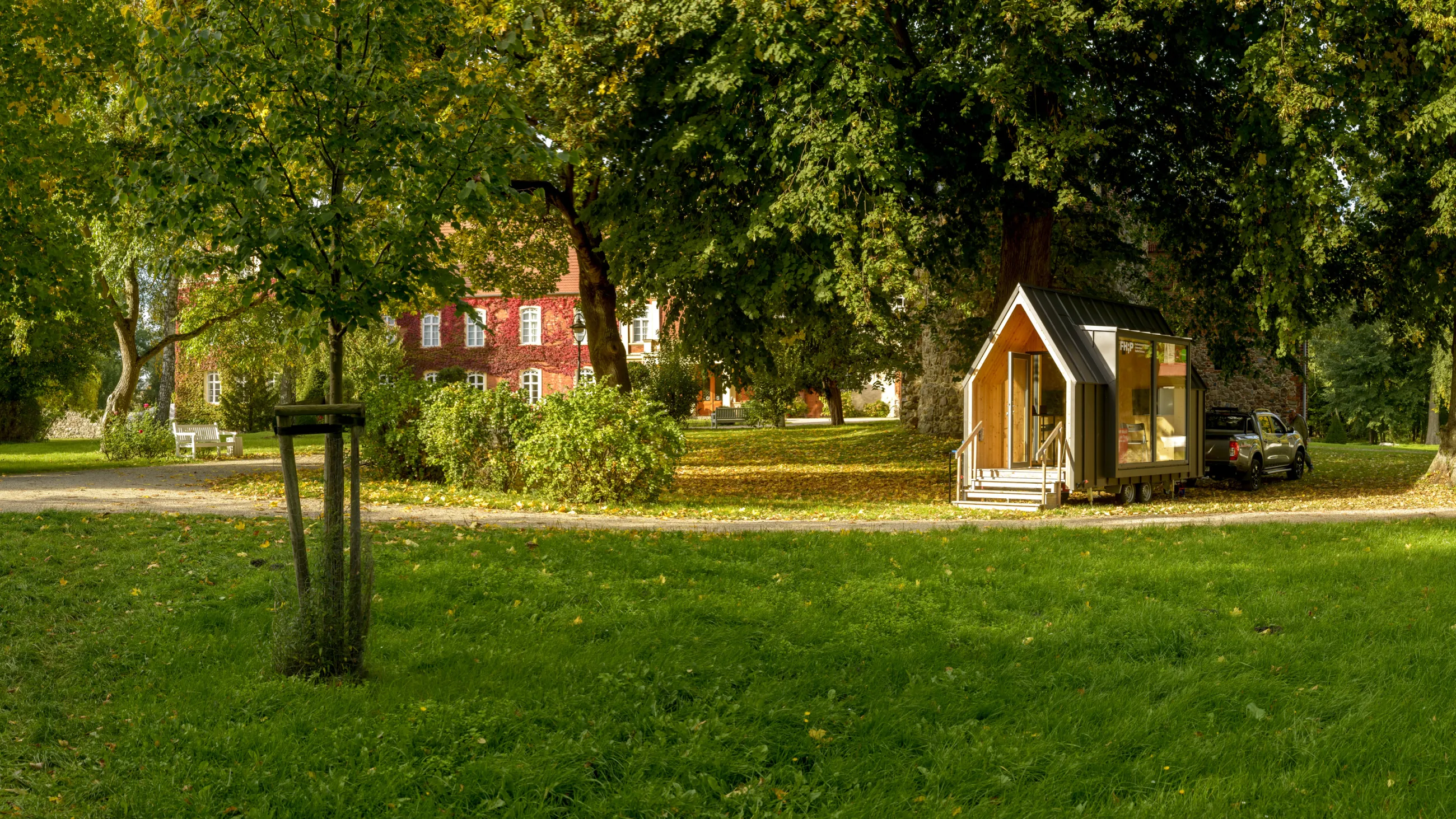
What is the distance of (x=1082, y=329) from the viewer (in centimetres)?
1722

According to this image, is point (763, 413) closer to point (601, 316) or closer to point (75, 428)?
point (601, 316)

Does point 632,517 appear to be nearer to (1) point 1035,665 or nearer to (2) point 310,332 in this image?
(1) point 1035,665

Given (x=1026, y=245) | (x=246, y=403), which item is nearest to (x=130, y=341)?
(x=246, y=403)

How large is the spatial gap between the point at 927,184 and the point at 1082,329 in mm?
3771

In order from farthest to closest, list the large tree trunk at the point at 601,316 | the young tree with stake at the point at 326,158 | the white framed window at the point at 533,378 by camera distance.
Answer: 1. the white framed window at the point at 533,378
2. the large tree trunk at the point at 601,316
3. the young tree with stake at the point at 326,158

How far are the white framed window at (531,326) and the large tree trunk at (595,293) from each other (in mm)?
28440

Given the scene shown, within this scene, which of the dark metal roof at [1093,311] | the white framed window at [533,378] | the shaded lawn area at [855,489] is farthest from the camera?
the white framed window at [533,378]

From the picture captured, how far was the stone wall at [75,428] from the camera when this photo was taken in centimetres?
4472

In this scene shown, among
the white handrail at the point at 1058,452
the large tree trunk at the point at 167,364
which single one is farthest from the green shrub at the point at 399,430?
the large tree trunk at the point at 167,364

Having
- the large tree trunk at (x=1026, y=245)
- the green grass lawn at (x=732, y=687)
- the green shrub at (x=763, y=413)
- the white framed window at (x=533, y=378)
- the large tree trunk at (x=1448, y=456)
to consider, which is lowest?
the green grass lawn at (x=732, y=687)

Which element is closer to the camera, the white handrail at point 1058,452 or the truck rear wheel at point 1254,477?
the white handrail at point 1058,452

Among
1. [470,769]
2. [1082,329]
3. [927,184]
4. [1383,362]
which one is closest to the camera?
[470,769]

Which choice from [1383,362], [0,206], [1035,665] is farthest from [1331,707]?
[1383,362]

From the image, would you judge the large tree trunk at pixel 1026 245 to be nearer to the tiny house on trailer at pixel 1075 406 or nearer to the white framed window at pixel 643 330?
the tiny house on trailer at pixel 1075 406
